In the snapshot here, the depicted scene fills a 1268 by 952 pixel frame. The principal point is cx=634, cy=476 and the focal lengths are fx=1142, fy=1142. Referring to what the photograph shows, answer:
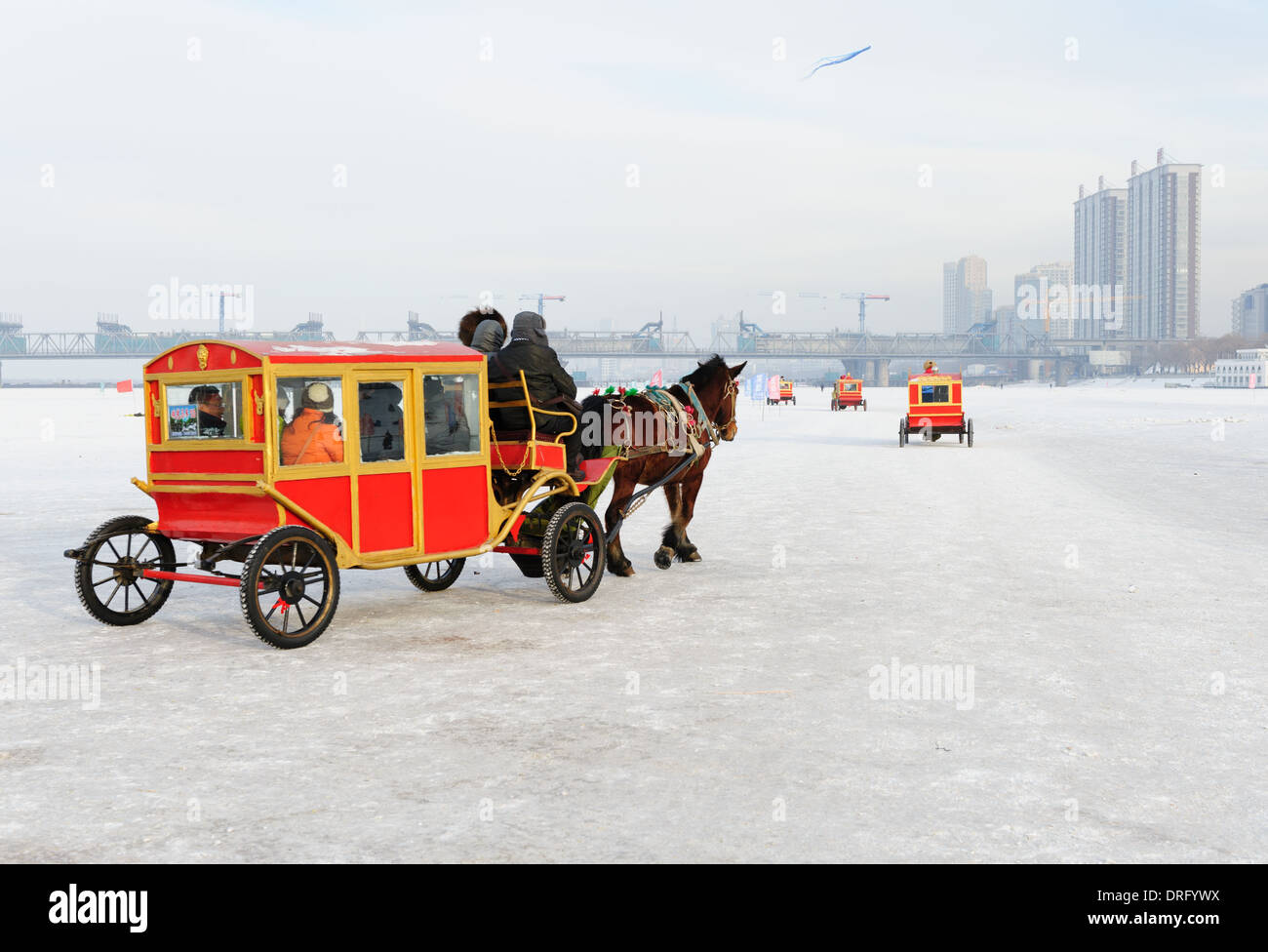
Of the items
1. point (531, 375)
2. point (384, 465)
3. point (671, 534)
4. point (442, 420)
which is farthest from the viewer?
point (671, 534)

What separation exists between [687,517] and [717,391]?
145cm

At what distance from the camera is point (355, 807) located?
14.9 ft

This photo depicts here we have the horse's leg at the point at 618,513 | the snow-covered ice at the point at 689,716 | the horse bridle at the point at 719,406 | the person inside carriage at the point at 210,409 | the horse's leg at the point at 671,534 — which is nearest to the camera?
the snow-covered ice at the point at 689,716

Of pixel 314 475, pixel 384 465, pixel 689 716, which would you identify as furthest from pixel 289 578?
pixel 689 716

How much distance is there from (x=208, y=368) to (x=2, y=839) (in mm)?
4214

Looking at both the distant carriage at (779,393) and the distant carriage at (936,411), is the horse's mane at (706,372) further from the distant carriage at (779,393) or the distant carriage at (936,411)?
the distant carriage at (779,393)

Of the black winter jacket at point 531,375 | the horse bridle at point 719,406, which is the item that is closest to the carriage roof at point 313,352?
the black winter jacket at point 531,375

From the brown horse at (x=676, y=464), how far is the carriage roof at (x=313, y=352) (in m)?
2.01

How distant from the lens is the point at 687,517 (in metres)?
11.3

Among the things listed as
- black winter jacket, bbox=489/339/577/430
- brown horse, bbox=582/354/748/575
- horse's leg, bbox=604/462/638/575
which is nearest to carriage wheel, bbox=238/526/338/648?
black winter jacket, bbox=489/339/577/430

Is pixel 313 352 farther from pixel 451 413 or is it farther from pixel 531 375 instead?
pixel 531 375

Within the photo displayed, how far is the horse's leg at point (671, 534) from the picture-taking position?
428 inches

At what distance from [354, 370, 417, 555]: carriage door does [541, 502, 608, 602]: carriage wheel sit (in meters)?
1.16
